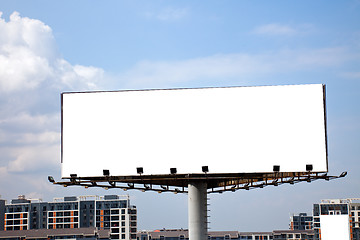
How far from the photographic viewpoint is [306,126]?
102 ft

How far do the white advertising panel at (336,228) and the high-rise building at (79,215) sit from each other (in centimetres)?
11311

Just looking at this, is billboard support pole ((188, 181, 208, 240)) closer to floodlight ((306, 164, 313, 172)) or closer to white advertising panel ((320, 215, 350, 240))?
floodlight ((306, 164, 313, 172))

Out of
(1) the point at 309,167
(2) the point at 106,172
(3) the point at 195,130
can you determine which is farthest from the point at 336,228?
(2) the point at 106,172

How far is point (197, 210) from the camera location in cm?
3266

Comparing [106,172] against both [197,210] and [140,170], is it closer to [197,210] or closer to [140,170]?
[140,170]

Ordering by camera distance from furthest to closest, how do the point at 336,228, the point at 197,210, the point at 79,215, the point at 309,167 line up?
the point at 79,215 < the point at 336,228 < the point at 197,210 < the point at 309,167

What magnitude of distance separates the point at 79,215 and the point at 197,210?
169073 millimetres

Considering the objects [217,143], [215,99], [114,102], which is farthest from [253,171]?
[114,102]

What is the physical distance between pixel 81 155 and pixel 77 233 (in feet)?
454

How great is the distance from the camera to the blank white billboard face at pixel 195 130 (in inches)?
1230

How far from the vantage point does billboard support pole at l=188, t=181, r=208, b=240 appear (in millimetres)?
32562

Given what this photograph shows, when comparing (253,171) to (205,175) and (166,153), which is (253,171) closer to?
(205,175)

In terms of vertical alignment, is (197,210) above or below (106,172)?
below

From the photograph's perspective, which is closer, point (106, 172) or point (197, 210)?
point (106, 172)
